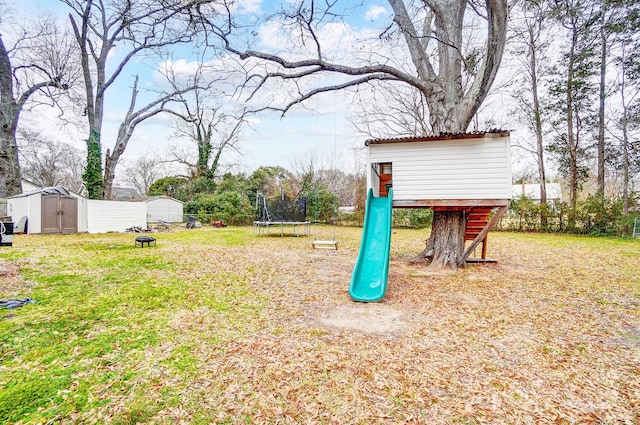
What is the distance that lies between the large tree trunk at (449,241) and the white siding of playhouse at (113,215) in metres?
13.1

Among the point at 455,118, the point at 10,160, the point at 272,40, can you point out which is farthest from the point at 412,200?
the point at 10,160

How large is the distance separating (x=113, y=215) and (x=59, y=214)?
1.86m

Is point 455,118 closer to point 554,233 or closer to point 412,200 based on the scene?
point 412,200

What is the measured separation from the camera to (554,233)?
13445 mm

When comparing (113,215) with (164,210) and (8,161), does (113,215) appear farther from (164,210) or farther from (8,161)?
(164,210)

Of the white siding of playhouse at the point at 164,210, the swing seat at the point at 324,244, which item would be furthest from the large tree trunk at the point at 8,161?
the swing seat at the point at 324,244

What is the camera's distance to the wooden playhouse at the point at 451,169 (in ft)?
17.5

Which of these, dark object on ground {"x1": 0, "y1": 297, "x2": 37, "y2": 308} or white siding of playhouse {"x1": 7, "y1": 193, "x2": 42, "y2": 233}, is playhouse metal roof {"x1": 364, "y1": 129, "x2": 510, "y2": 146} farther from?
white siding of playhouse {"x1": 7, "y1": 193, "x2": 42, "y2": 233}

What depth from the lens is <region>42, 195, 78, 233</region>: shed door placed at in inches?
447

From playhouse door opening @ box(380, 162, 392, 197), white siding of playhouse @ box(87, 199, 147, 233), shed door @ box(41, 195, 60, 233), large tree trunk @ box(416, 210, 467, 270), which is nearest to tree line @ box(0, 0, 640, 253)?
playhouse door opening @ box(380, 162, 392, 197)

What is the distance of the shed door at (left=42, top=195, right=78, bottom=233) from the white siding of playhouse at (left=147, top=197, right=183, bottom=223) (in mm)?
8058

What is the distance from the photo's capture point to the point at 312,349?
290 centimetres

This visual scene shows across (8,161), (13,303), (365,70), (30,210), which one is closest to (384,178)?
(365,70)

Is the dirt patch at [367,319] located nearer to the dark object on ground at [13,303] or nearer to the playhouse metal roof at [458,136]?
the playhouse metal roof at [458,136]
